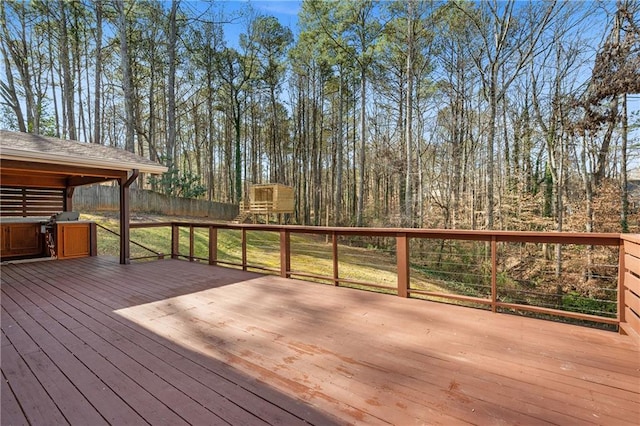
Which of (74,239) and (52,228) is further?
(74,239)

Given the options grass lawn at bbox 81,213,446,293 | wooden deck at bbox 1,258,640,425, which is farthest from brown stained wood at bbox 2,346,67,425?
grass lawn at bbox 81,213,446,293

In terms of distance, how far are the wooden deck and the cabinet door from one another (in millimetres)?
3462

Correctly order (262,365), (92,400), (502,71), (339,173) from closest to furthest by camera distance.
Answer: (92,400), (262,365), (502,71), (339,173)

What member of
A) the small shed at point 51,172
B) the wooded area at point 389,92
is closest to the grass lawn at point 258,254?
the small shed at point 51,172

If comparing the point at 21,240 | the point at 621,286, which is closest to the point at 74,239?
the point at 21,240

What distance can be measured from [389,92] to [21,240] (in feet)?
44.3

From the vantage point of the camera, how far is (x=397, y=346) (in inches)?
86.8

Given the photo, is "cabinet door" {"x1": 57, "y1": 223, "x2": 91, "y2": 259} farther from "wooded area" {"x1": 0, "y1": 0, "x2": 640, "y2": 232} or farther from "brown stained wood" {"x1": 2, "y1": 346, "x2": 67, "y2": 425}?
"wooded area" {"x1": 0, "y1": 0, "x2": 640, "y2": 232}

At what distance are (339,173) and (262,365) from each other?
12.4 meters

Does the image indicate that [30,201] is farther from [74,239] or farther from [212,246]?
[212,246]

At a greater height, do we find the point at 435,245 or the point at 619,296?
the point at 619,296

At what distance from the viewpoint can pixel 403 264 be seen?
11.1 ft

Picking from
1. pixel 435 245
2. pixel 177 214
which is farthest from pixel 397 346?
pixel 177 214

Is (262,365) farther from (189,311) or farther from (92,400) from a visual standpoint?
(189,311)
